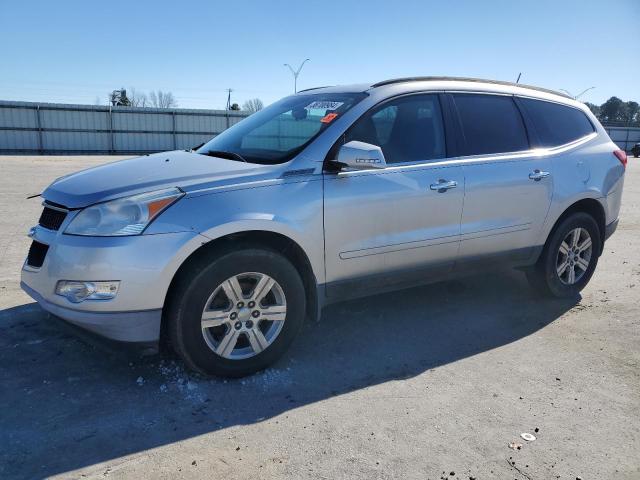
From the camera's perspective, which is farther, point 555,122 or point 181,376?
point 555,122

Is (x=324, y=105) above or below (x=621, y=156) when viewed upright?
above

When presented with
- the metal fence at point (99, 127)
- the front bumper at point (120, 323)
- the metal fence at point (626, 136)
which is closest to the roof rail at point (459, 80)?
the front bumper at point (120, 323)

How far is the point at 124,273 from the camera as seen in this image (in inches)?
116

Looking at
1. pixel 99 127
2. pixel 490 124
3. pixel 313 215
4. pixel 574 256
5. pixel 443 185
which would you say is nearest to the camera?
pixel 313 215

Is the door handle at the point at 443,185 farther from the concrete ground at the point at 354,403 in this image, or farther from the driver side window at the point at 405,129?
the concrete ground at the point at 354,403

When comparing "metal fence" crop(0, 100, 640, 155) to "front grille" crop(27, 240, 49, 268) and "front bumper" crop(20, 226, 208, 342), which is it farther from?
"front bumper" crop(20, 226, 208, 342)

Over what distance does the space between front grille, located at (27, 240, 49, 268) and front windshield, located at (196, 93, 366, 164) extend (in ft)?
4.47

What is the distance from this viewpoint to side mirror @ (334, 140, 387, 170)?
11.5 feet

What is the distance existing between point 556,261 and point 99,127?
31.0 metres

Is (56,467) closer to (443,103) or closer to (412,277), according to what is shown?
(412,277)

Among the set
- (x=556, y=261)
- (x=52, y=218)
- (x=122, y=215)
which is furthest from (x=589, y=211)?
(x=52, y=218)

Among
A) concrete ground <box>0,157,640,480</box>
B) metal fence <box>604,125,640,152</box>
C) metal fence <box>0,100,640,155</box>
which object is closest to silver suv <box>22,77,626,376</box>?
concrete ground <box>0,157,640,480</box>

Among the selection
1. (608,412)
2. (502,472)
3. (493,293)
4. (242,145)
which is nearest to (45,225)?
(242,145)

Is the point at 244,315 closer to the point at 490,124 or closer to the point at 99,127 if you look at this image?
the point at 490,124
